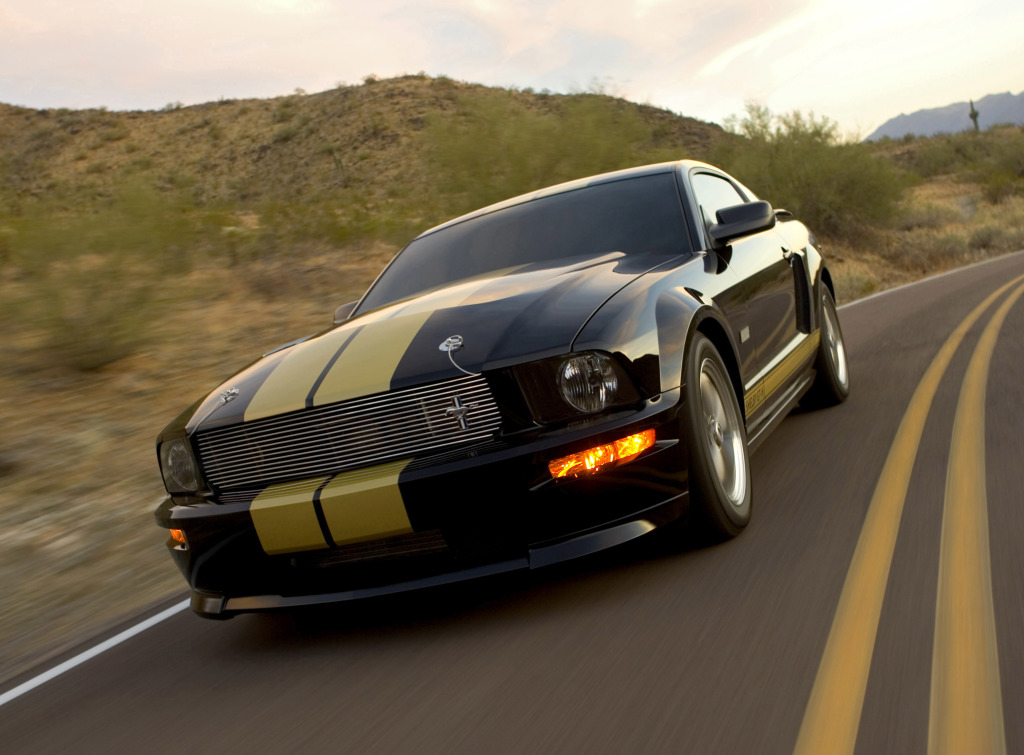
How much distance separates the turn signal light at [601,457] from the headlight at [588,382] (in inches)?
5.2

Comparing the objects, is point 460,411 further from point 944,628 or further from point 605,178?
point 605,178

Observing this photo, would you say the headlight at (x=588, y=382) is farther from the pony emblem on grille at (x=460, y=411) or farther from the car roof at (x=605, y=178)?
the car roof at (x=605, y=178)

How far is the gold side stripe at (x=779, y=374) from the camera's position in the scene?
14.3 feet

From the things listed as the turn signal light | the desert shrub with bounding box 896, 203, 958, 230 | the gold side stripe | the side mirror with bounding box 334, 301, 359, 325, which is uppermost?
the side mirror with bounding box 334, 301, 359, 325

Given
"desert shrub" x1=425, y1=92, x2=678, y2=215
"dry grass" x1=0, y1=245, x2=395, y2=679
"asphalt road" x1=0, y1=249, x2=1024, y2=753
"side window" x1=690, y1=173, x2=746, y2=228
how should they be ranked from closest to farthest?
"asphalt road" x1=0, y1=249, x2=1024, y2=753 → "side window" x1=690, y1=173, x2=746, y2=228 → "dry grass" x1=0, y1=245, x2=395, y2=679 → "desert shrub" x1=425, y1=92, x2=678, y2=215

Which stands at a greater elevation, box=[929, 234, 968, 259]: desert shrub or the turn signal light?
the turn signal light

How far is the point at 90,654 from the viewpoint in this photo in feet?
12.8

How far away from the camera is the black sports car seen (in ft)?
10.3

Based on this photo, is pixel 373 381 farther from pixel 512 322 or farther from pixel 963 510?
pixel 963 510

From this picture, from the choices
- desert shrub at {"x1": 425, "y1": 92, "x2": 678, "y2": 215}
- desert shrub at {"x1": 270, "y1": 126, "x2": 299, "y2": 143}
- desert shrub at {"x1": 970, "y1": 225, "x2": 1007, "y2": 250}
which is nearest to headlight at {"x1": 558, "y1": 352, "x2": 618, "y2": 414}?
desert shrub at {"x1": 425, "y1": 92, "x2": 678, "y2": 215}

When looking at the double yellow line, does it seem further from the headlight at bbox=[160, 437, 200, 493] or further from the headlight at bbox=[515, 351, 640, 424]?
the headlight at bbox=[160, 437, 200, 493]

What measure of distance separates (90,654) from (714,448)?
2478mm

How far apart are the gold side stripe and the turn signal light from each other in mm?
1100

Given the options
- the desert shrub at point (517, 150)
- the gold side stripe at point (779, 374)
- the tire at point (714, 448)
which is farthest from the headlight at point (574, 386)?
the desert shrub at point (517, 150)
